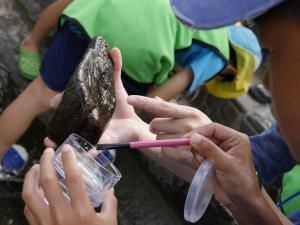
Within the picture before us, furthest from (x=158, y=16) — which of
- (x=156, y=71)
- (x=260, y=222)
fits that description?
(x=260, y=222)

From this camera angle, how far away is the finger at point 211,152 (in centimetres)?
158

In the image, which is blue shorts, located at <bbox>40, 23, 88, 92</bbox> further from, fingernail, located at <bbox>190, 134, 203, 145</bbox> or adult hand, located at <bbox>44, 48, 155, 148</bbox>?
fingernail, located at <bbox>190, 134, 203, 145</bbox>

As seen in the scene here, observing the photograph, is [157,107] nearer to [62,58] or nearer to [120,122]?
[120,122]

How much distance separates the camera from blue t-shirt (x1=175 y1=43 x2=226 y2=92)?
2834mm

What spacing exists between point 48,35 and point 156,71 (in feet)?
3.85

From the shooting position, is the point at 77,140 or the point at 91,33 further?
the point at 91,33

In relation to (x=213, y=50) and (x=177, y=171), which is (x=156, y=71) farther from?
(x=177, y=171)

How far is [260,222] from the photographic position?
1828 millimetres

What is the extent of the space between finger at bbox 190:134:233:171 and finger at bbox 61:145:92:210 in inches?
17.2

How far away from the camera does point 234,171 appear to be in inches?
65.5

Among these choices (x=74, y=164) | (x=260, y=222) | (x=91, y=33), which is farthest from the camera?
(x=91, y=33)

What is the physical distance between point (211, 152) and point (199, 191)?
6.3 inches

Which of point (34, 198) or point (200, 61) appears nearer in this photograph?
point (34, 198)

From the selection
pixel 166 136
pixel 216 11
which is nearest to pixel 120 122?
pixel 166 136
